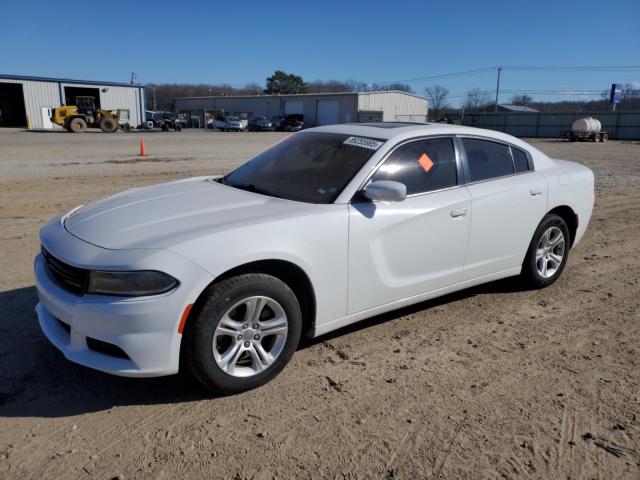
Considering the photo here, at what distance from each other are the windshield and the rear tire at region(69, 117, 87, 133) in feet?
136

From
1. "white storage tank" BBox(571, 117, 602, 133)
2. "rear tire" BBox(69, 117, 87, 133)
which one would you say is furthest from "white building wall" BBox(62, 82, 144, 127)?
"white storage tank" BBox(571, 117, 602, 133)

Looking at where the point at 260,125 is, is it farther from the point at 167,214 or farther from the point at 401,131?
the point at 167,214

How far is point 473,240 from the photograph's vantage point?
14.0 ft

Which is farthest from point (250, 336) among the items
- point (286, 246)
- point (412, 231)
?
point (412, 231)

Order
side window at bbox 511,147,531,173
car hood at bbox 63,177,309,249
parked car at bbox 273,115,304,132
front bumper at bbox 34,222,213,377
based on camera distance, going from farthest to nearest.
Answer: parked car at bbox 273,115,304,132, side window at bbox 511,147,531,173, car hood at bbox 63,177,309,249, front bumper at bbox 34,222,213,377

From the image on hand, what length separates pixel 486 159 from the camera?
4.60m

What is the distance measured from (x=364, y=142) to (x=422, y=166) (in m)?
0.50

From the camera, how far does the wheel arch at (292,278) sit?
3090 mm

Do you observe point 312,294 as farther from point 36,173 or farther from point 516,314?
point 36,173

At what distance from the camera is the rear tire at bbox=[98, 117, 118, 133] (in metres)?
41.9

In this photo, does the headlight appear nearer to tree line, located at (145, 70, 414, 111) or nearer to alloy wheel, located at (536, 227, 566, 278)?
alloy wheel, located at (536, 227, 566, 278)

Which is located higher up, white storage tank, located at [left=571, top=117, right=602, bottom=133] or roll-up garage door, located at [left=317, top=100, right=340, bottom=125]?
roll-up garage door, located at [left=317, top=100, right=340, bottom=125]

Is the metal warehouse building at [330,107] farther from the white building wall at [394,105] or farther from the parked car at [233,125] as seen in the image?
the parked car at [233,125]

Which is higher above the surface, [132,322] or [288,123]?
[288,123]
